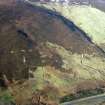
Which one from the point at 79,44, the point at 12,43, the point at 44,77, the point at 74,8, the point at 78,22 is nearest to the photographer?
the point at 44,77

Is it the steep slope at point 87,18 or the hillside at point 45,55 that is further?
the steep slope at point 87,18

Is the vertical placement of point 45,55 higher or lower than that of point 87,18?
lower

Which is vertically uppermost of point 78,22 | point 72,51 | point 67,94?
point 78,22

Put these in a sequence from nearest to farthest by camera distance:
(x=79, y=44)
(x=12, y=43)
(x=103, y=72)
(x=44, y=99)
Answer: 1. (x=44, y=99)
2. (x=12, y=43)
3. (x=103, y=72)
4. (x=79, y=44)

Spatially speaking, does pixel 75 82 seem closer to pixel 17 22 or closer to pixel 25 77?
pixel 25 77

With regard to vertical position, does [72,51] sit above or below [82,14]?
below

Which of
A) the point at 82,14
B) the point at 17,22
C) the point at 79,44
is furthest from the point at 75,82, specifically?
the point at 82,14

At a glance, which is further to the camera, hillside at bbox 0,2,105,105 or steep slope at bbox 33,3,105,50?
steep slope at bbox 33,3,105,50

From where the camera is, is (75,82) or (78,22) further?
(78,22)
